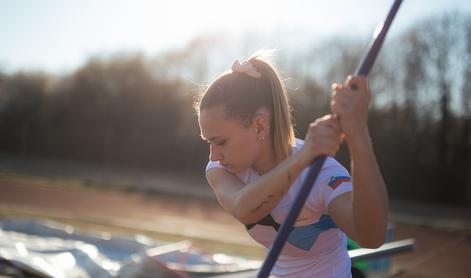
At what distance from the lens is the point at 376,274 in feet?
18.4

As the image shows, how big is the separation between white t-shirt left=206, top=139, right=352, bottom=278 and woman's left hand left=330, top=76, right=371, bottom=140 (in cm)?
37

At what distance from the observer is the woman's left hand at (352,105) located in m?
1.62

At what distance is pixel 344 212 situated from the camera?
1.86 meters

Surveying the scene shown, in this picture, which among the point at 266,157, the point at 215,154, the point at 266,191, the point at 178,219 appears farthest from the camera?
the point at 178,219

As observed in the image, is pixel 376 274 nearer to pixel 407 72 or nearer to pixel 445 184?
pixel 445 184

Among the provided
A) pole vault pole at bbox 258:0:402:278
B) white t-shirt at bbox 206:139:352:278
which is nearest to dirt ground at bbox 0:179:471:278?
white t-shirt at bbox 206:139:352:278

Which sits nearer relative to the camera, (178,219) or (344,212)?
(344,212)

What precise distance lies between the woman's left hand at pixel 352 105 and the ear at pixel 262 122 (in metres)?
0.50

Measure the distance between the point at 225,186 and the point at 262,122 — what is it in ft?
0.92

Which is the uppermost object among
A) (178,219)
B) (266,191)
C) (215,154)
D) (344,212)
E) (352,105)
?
(352,105)

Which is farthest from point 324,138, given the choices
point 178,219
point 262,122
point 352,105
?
point 178,219

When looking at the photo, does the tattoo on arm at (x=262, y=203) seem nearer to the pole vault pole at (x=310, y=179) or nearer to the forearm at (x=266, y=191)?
the forearm at (x=266, y=191)

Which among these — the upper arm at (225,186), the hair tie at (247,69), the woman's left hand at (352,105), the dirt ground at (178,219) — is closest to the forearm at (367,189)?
the woman's left hand at (352,105)

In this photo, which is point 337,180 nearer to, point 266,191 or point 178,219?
point 266,191
